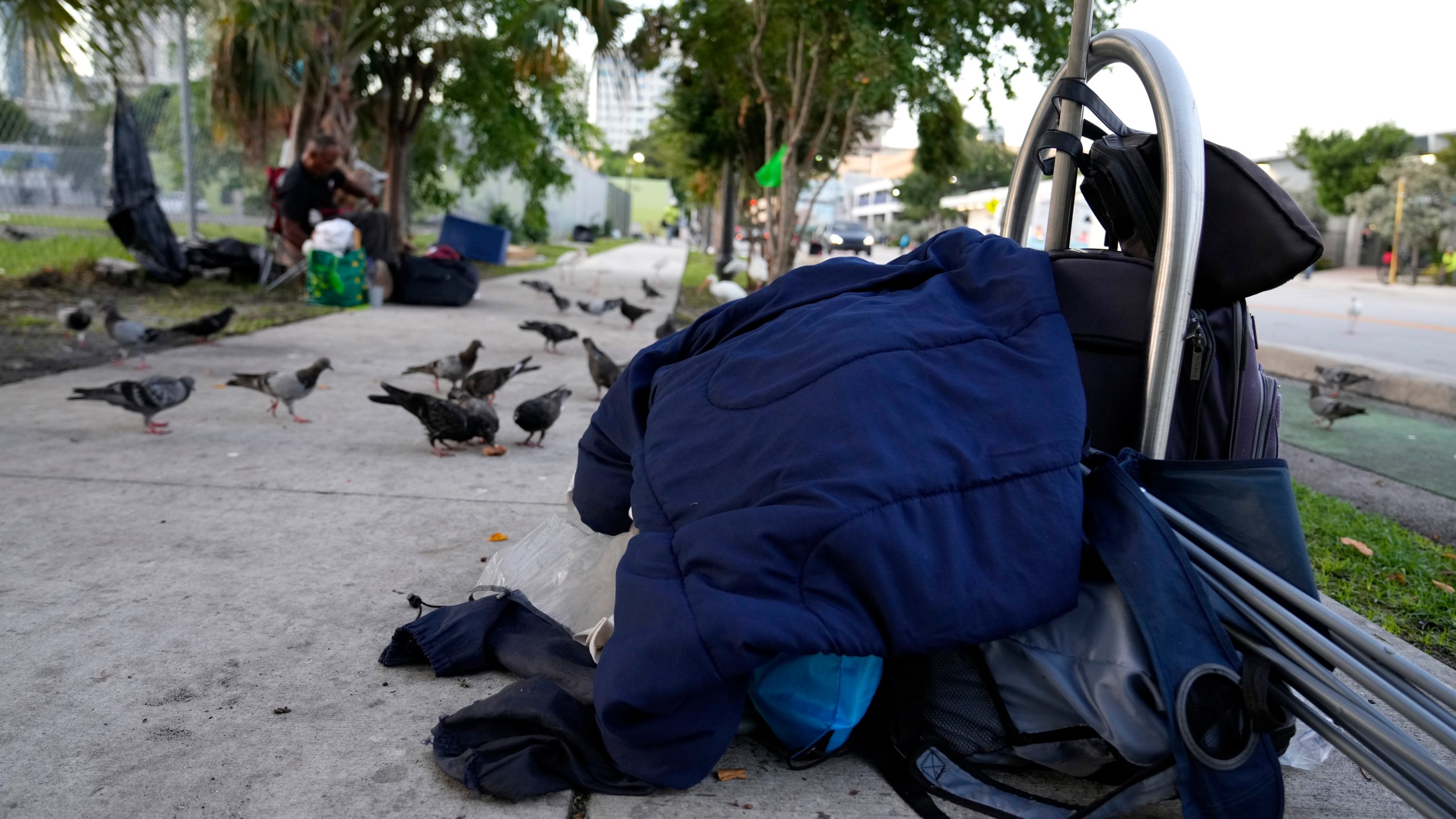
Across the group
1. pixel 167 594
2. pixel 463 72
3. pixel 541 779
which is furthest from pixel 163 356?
pixel 463 72

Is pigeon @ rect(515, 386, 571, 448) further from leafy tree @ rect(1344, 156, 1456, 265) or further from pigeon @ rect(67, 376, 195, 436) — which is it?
leafy tree @ rect(1344, 156, 1456, 265)

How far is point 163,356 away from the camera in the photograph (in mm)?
7602

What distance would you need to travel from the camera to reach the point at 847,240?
138 ft

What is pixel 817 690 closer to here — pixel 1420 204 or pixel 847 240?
pixel 847 240

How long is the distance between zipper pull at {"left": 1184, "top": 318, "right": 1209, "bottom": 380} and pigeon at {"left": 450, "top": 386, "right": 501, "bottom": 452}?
3.54m

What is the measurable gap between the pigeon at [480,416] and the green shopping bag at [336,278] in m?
7.00

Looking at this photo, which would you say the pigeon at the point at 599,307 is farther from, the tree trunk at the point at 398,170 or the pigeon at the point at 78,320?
the tree trunk at the point at 398,170

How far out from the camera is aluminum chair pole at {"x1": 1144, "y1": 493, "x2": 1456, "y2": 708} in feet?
5.53

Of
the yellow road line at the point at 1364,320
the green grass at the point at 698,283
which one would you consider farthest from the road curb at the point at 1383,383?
the yellow road line at the point at 1364,320

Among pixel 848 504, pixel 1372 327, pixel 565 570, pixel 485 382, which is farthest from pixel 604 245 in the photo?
pixel 848 504

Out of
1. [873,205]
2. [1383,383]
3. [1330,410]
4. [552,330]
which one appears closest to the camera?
[1330,410]

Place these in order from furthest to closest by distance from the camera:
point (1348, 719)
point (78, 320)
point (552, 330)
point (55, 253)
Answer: point (55, 253) → point (552, 330) → point (78, 320) → point (1348, 719)

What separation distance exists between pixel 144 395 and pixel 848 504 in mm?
4384

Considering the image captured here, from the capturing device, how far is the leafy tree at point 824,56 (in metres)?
10.8
